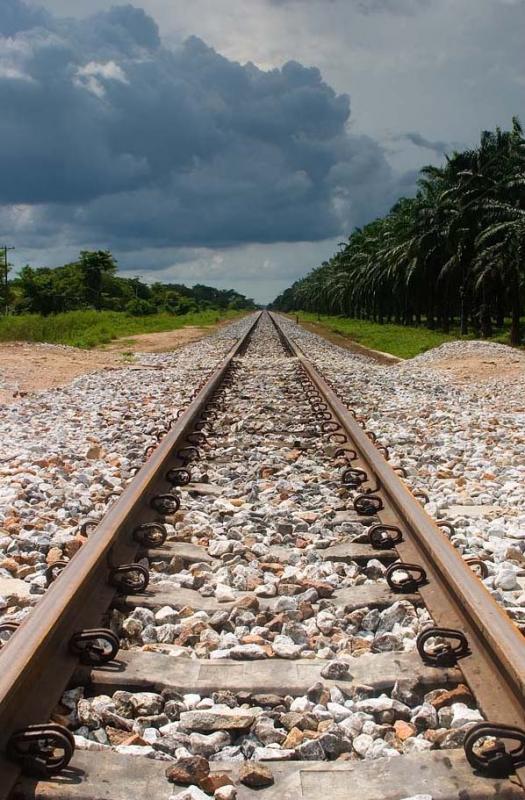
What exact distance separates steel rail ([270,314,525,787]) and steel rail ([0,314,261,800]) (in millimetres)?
1287

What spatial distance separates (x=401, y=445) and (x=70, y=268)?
3751 inches

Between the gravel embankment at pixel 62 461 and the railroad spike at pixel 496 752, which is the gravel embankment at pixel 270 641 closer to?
the railroad spike at pixel 496 752

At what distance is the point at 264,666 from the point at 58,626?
2.48 ft

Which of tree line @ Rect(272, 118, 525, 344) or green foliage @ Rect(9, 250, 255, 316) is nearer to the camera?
tree line @ Rect(272, 118, 525, 344)

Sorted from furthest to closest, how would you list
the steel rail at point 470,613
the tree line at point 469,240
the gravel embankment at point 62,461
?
1. the tree line at point 469,240
2. the gravel embankment at point 62,461
3. the steel rail at point 470,613

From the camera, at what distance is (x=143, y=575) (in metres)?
3.66

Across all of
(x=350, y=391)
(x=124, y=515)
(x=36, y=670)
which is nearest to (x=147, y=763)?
(x=36, y=670)

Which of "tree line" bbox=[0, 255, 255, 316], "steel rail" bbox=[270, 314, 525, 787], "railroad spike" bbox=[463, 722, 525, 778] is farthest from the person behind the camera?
"tree line" bbox=[0, 255, 255, 316]

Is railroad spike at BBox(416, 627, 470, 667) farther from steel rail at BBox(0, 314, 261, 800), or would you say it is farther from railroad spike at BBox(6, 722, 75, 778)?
railroad spike at BBox(6, 722, 75, 778)

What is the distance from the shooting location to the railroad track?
7.18 feet

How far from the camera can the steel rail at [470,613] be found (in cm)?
244

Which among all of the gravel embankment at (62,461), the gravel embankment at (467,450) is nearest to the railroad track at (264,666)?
the gravel embankment at (62,461)

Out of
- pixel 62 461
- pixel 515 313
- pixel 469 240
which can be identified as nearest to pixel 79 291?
pixel 469 240

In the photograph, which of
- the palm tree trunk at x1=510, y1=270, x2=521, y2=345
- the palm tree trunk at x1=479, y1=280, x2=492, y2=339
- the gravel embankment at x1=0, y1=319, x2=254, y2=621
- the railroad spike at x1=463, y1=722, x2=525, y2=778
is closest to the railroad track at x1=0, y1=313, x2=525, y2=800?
the railroad spike at x1=463, y1=722, x2=525, y2=778
